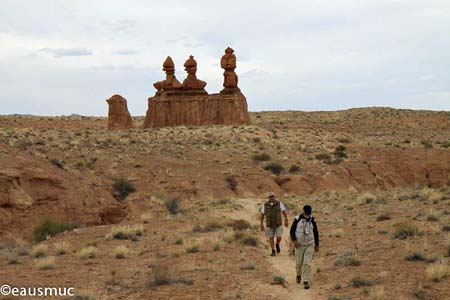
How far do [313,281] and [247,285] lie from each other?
60.8 inches

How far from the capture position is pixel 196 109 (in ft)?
185

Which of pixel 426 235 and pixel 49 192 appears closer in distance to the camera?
pixel 426 235

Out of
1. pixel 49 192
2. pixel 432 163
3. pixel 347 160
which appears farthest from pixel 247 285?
pixel 432 163

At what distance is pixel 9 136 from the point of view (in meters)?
41.7

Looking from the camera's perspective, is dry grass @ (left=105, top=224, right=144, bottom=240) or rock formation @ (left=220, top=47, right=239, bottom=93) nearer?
dry grass @ (left=105, top=224, right=144, bottom=240)

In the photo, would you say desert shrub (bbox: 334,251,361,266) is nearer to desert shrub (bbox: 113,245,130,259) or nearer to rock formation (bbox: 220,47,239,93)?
desert shrub (bbox: 113,245,130,259)

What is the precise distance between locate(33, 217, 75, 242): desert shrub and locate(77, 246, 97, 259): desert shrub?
3.60 m

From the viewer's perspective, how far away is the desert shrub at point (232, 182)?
3478 cm

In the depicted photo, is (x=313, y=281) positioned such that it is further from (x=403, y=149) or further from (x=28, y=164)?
(x=403, y=149)

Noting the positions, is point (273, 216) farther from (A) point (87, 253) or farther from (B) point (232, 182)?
(B) point (232, 182)

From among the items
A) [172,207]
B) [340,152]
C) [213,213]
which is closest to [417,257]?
[213,213]

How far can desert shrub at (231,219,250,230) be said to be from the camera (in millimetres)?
20022

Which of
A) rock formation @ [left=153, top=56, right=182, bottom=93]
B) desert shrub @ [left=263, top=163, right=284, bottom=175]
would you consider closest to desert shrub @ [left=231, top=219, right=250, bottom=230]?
desert shrub @ [left=263, top=163, right=284, bottom=175]

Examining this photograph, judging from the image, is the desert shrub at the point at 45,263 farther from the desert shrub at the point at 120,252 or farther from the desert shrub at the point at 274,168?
the desert shrub at the point at 274,168
